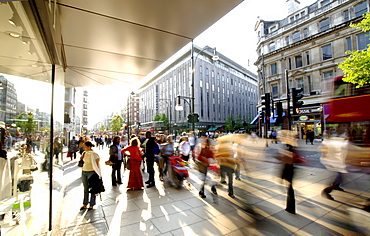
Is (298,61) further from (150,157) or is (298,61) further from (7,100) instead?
(7,100)

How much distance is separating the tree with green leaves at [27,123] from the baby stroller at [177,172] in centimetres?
500

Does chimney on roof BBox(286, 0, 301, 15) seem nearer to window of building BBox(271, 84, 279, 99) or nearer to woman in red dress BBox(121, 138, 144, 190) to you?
window of building BBox(271, 84, 279, 99)

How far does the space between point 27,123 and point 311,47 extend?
113 ft

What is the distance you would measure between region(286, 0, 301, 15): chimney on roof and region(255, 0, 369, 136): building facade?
151 mm

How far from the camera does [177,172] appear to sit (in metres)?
7.05

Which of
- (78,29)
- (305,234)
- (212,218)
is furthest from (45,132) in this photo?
(305,234)

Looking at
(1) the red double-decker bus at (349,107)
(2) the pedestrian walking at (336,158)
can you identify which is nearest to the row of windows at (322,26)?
(1) the red double-decker bus at (349,107)

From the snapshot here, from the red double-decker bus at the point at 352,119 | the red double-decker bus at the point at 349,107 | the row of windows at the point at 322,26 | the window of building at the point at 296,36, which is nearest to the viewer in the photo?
the red double-decker bus at the point at 352,119

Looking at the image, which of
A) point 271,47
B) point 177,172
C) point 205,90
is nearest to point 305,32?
point 271,47

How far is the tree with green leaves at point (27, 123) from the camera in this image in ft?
7.81

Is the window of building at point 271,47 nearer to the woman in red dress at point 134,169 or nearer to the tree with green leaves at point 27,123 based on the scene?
the woman in red dress at point 134,169

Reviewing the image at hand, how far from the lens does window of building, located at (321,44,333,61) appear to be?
86.6 ft

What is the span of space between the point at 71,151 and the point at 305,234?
14288 millimetres

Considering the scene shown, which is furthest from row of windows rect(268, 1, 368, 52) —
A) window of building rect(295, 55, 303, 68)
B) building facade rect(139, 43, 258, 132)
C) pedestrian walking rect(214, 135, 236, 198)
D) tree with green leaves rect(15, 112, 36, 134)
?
tree with green leaves rect(15, 112, 36, 134)
